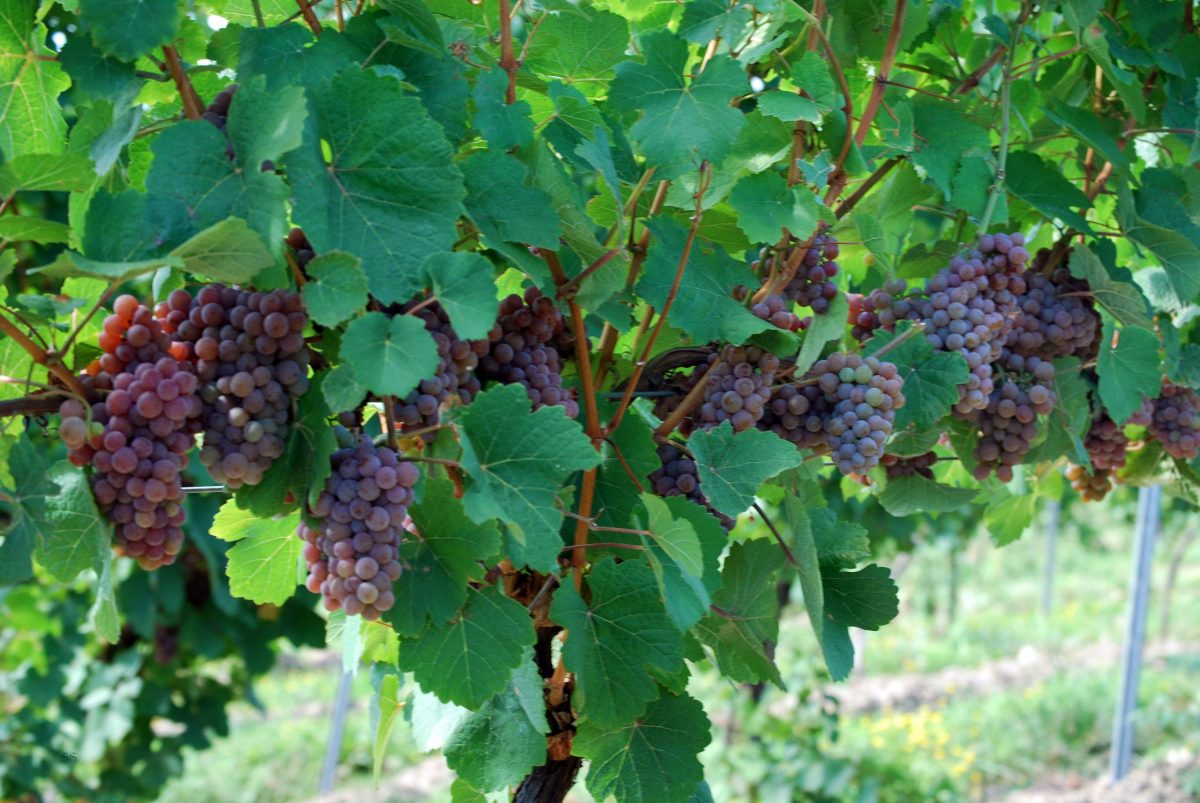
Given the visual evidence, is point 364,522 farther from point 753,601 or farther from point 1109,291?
point 1109,291

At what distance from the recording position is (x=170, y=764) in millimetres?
4320

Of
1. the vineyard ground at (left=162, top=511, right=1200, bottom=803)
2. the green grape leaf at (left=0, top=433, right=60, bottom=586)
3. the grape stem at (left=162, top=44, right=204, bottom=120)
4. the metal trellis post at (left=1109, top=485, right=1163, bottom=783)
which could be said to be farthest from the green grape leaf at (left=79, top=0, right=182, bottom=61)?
the metal trellis post at (left=1109, top=485, right=1163, bottom=783)

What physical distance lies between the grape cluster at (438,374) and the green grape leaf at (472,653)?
17 centimetres

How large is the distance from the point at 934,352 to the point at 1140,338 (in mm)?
288

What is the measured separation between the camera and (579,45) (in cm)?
120

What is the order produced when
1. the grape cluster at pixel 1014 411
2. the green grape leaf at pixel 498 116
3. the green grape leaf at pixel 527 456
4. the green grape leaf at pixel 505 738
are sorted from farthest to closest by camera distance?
1. the grape cluster at pixel 1014 411
2. the green grape leaf at pixel 505 738
3. the green grape leaf at pixel 498 116
4. the green grape leaf at pixel 527 456

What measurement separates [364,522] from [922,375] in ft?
2.12

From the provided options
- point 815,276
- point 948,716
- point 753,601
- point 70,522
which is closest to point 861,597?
point 753,601

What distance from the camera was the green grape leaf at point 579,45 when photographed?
1187 millimetres

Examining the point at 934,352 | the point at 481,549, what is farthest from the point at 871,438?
the point at 481,549

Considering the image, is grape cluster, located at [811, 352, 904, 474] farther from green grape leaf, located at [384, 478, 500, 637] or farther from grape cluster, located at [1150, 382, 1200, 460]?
grape cluster, located at [1150, 382, 1200, 460]

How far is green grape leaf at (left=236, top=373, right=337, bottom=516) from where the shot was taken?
0.85m

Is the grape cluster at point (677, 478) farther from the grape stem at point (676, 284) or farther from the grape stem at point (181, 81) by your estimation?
the grape stem at point (181, 81)

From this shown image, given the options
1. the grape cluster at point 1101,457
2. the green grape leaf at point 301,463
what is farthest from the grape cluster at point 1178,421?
the green grape leaf at point 301,463
